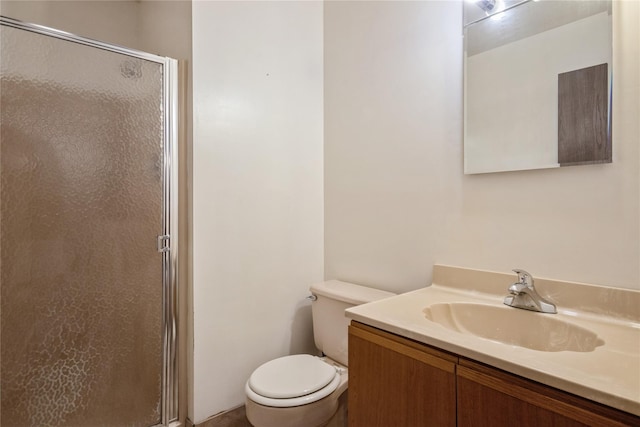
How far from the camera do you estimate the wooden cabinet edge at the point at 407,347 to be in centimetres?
77

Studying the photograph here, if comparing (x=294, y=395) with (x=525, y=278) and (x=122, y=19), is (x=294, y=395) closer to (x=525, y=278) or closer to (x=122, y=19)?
(x=525, y=278)

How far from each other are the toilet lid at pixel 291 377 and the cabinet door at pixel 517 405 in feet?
2.24

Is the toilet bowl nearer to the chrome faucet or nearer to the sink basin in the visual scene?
the sink basin

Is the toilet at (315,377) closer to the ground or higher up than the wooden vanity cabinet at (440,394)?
closer to the ground

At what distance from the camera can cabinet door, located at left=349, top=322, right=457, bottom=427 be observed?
0.77 meters

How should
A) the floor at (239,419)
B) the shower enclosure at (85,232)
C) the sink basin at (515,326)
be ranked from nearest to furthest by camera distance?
the sink basin at (515,326)
the shower enclosure at (85,232)
the floor at (239,419)

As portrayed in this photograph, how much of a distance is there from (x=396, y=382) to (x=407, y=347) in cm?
10

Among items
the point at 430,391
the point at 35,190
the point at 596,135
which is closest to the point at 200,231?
the point at 35,190

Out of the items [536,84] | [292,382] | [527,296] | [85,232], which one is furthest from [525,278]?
[85,232]

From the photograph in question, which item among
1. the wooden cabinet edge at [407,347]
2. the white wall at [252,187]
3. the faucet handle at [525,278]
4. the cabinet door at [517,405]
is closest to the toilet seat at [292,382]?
the white wall at [252,187]

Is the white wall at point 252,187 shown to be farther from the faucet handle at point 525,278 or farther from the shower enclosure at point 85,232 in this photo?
the faucet handle at point 525,278

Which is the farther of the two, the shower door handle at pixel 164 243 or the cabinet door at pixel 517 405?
the shower door handle at pixel 164 243

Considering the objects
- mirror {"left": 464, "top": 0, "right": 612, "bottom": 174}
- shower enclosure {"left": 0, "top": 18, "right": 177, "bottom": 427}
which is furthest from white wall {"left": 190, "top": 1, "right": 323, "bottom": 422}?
mirror {"left": 464, "top": 0, "right": 612, "bottom": 174}

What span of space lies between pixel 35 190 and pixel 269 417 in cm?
120
